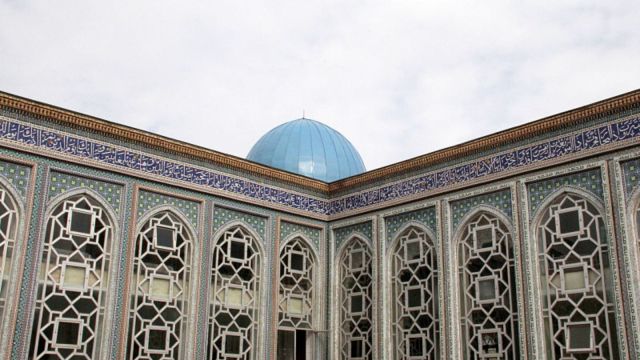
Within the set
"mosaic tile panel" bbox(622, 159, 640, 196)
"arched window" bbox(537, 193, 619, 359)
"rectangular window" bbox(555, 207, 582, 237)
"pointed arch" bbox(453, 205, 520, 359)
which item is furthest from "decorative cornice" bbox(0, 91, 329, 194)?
"mosaic tile panel" bbox(622, 159, 640, 196)

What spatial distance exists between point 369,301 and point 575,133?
3556mm

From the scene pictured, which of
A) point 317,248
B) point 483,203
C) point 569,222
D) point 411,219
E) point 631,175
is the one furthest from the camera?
point 317,248

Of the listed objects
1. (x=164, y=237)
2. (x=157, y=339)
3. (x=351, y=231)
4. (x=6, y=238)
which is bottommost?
(x=157, y=339)

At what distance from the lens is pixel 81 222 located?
26.4ft

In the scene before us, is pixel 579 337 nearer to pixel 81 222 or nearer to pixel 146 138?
pixel 146 138

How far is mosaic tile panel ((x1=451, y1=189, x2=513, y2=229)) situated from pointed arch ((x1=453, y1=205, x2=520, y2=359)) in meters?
0.06

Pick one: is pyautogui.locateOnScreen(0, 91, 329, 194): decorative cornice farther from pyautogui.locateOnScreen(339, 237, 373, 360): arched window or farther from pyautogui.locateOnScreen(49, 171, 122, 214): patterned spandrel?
pyautogui.locateOnScreen(339, 237, 373, 360): arched window

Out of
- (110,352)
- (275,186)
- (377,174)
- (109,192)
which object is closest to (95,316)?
(110,352)

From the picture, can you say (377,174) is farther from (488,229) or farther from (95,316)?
(95,316)

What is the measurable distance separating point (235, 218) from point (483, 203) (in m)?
3.24

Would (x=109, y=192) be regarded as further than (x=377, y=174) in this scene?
No

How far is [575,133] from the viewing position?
786 centimetres

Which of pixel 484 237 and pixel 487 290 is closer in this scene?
pixel 487 290

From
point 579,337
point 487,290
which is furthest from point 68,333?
point 579,337
